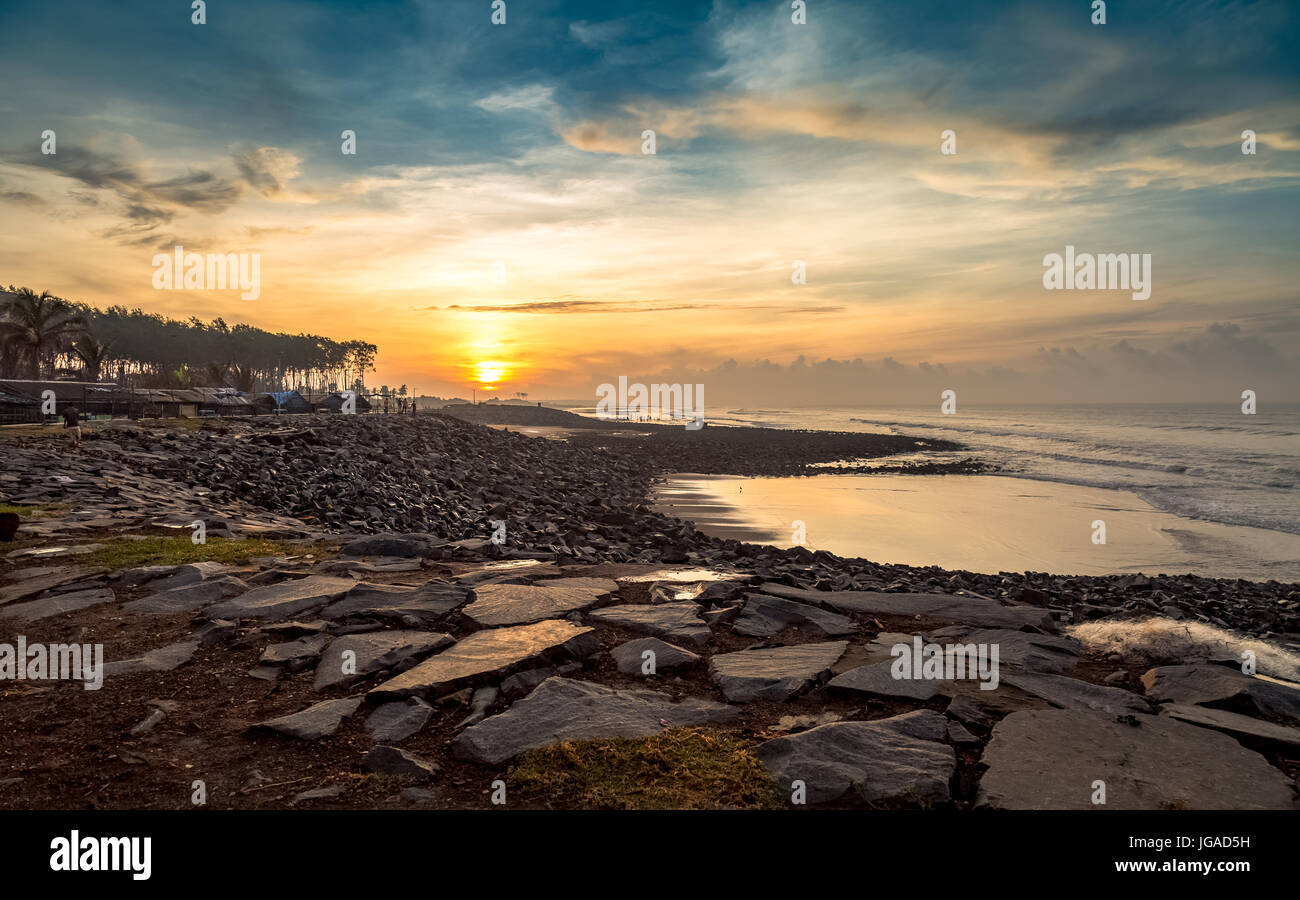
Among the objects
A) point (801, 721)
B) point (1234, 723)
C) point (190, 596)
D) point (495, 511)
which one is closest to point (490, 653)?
point (801, 721)

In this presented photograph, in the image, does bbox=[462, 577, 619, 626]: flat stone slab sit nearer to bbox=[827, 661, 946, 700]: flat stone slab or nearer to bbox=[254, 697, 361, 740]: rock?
bbox=[254, 697, 361, 740]: rock

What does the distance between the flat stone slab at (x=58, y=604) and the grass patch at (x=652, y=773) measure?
213 inches

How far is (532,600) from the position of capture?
643 cm

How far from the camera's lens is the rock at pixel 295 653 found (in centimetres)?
500

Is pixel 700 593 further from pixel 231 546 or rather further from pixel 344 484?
pixel 344 484

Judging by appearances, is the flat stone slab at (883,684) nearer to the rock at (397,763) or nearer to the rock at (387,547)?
the rock at (397,763)

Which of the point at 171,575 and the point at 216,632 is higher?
the point at 171,575

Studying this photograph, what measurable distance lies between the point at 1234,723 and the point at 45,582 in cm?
1025

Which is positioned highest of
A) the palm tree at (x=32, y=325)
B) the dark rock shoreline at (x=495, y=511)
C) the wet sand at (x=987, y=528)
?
the palm tree at (x=32, y=325)

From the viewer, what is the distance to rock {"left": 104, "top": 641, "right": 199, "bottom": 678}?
4863mm

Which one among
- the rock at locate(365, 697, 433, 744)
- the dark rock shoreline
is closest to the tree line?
the dark rock shoreline

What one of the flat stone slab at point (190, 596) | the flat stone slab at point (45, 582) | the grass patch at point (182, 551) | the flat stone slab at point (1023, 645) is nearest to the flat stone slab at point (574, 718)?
the flat stone slab at point (1023, 645)

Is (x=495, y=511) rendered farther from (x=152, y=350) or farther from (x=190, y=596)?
(x=152, y=350)

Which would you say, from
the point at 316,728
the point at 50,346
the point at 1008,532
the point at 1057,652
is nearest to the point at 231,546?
the point at 316,728
